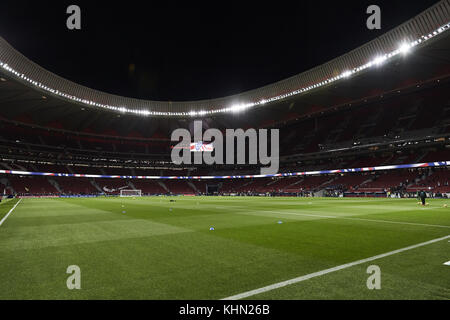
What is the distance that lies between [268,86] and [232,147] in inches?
971

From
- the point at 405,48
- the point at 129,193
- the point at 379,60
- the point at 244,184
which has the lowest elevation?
the point at 129,193

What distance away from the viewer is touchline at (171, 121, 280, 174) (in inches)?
2849

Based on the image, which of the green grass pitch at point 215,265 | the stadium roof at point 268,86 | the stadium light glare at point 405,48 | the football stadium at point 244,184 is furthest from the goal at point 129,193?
the stadium light glare at point 405,48

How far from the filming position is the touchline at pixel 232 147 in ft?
237

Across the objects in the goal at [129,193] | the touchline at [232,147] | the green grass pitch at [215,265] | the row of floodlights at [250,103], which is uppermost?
the row of floodlights at [250,103]

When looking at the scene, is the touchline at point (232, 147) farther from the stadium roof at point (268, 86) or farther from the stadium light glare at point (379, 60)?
the stadium light glare at point (379, 60)

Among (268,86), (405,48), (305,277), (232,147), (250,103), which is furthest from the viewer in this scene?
(232,147)

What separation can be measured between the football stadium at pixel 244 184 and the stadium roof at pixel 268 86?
284 millimetres

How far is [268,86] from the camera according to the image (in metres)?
59.4

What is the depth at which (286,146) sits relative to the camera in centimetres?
6962

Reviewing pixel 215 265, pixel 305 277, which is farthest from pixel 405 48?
pixel 215 265

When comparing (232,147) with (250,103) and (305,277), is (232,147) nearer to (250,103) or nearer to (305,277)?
(250,103)
